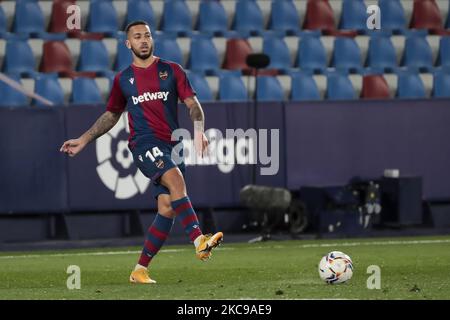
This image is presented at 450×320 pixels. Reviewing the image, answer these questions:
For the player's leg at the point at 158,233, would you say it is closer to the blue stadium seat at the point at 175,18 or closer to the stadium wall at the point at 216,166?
the stadium wall at the point at 216,166

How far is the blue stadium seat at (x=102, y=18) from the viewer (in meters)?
17.7

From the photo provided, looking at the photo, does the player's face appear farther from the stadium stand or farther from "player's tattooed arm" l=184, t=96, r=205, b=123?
the stadium stand

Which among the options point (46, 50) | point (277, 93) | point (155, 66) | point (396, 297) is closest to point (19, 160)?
point (46, 50)

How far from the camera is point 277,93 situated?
18.1 m

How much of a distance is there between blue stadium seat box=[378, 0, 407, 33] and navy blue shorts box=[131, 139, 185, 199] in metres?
9.37

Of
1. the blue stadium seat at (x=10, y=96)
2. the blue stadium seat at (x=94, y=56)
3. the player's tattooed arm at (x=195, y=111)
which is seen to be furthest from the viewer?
the blue stadium seat at (x=94, y=56)

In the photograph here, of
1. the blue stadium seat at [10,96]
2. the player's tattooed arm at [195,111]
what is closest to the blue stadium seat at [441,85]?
the blue stadium seat at [10,96]

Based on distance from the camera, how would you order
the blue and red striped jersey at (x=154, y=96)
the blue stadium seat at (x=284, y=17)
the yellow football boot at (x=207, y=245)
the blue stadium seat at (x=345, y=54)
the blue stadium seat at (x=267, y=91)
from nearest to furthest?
the yellow football boot at (x=207, y=245), the blue and red striped jersey at (x=154, y=96), the blue stadium seat at (x=267, y=91), the blue stadium seat at (x=284, y=17), the blue stadium seat at (x=345, y=54)

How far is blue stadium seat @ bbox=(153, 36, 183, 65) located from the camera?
57.9ft

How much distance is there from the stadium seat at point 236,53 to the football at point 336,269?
8.35 meters

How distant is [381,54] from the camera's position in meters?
19.2

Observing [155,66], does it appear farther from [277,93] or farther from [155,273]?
[277,93]

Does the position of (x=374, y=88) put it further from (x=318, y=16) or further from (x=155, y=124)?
(x=155, y=124)

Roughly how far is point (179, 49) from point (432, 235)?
13.6ft
